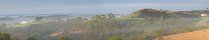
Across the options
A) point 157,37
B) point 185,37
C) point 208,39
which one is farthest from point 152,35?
point 208,39

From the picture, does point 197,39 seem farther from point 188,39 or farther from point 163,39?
point 163,39

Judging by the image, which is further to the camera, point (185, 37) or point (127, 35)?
point (127, 35)

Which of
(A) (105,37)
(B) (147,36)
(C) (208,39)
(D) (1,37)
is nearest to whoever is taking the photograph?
(D) (1,37)

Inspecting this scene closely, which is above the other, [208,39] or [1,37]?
[1,37]

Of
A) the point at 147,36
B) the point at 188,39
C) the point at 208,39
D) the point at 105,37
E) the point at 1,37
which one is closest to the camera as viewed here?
the point at 1,37

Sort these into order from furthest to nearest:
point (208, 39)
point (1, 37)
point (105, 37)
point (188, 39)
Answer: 1. point (105, 37)
2. point (188, 39)
3. point (208, 39)
4. point (1, 37)

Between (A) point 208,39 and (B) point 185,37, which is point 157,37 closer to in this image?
(B) point 185,37

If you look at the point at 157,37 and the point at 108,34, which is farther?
the point at 108,34

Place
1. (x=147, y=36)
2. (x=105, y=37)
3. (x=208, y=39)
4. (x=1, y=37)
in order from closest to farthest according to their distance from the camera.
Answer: (x=1, y=37) → (x=208, y=39) → (x=147, y=36) → (x=105, y=37)

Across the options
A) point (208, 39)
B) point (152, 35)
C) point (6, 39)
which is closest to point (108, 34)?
point (152, 35)
